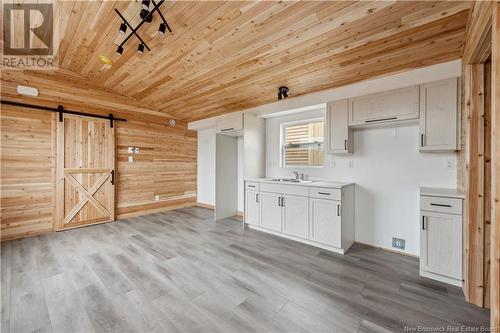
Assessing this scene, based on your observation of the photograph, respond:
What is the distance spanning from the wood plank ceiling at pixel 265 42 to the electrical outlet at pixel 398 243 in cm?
238

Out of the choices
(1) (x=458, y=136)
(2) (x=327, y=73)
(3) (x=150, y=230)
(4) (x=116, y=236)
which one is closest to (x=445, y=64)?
(1) (x=458, y=136)

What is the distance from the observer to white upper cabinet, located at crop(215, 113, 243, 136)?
435 cm

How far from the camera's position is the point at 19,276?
2.39 meters

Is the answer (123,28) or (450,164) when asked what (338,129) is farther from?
(123,28)

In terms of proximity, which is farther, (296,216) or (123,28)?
(296,216)

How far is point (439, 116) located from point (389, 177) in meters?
1.01

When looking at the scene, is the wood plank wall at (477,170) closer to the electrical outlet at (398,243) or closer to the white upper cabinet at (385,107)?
the white upper cabinet at (385,107)

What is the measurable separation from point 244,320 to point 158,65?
147 inches

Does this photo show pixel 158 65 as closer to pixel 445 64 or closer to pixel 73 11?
pixel 73 11

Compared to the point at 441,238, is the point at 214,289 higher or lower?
lower

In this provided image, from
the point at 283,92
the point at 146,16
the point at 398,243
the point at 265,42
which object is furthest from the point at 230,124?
the point at 398,243

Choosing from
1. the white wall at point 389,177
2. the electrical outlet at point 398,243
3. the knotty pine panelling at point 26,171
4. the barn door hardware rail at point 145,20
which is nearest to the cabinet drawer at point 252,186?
the white wall at point 389,177

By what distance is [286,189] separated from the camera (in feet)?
11.7

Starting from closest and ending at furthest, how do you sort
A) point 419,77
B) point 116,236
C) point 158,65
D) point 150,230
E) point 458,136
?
1. point 458,136
2. point 419,77
3. point 158,65
4. point 116,236
5. point 150,230
